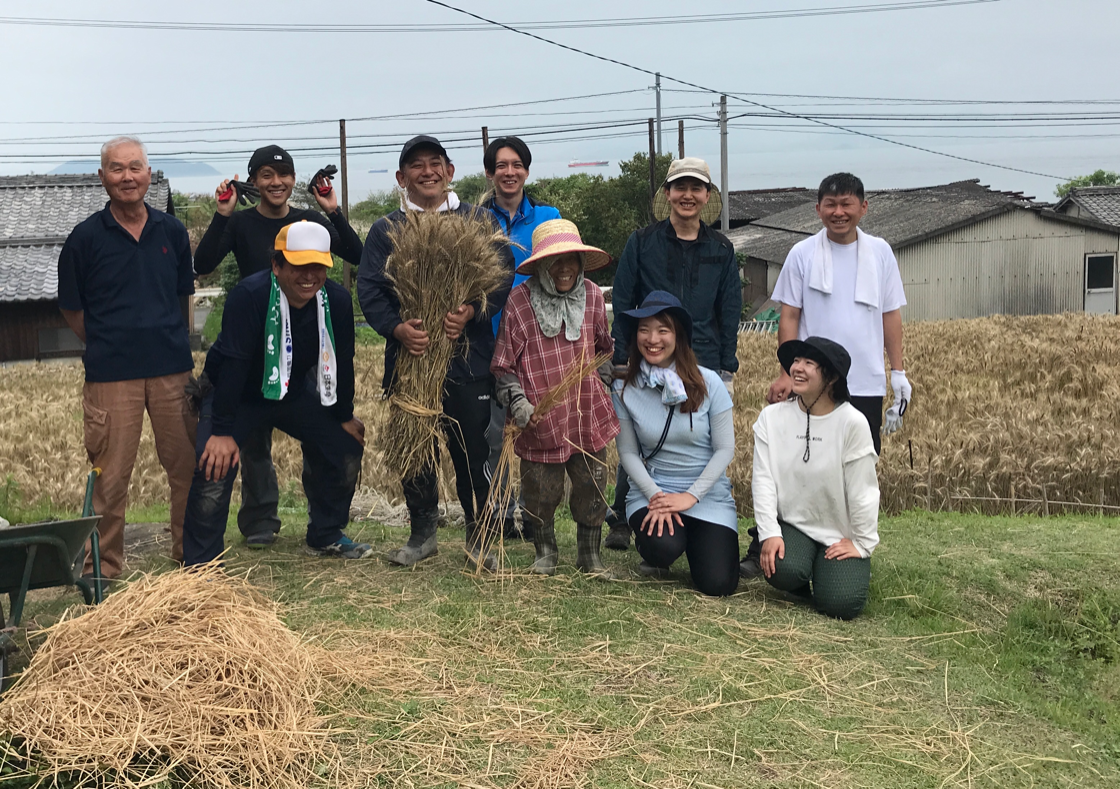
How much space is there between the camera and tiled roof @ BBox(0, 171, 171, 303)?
2264cm

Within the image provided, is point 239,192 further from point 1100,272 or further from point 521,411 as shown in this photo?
point 1100,272

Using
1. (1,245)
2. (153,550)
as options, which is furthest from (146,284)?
(1,245)

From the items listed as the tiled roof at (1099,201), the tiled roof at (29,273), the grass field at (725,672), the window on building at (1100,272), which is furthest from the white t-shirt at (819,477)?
the tiled roof at (1099,201)

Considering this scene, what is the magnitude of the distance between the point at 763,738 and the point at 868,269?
2685 millimetres

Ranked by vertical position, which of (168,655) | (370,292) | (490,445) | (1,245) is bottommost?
(168,655)

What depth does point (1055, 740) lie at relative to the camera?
355 centimetres

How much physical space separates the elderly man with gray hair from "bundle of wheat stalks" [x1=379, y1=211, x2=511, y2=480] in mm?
1161

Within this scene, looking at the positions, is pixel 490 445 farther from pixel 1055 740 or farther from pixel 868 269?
pixel 1055 740

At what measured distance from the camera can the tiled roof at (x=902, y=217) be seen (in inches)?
1332

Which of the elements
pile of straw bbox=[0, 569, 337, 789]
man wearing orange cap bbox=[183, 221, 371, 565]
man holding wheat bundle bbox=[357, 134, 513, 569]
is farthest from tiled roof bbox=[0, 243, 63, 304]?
pile of straw bbox=[0, 569, 337, 789]

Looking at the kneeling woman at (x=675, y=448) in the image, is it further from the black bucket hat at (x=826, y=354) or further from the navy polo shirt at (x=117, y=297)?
the navy polo shirt at (x=117, y=297)

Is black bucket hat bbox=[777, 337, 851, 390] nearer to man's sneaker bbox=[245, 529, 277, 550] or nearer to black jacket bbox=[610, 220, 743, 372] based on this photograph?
black jacket bbox=[610, 220, 743, 372]

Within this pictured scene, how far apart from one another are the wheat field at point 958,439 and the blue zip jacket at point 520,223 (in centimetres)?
142

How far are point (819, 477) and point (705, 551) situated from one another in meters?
0.68
